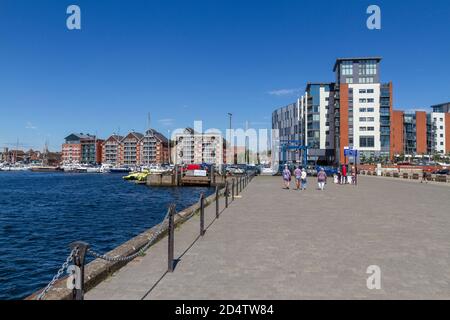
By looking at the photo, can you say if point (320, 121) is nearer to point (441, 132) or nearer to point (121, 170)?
point (441, 132)

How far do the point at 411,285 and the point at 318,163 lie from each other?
322ft

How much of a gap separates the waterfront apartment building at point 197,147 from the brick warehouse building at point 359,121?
180 ft

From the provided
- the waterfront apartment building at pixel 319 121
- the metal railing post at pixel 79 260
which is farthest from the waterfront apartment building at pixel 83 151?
the metal railing post at pixel 79 260

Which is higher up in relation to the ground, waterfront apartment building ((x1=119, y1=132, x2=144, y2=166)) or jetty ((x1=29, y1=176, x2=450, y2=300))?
waterfront apartment building ((x1=119, y1=132, x2=144, y2=166))

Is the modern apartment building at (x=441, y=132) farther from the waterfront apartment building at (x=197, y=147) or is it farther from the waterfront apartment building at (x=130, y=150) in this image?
the waterfront apartment building at (x=130, y=150)

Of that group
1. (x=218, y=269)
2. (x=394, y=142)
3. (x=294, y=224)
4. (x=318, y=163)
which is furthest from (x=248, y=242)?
(x=394, y=142)

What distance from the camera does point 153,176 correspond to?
55.7 meters

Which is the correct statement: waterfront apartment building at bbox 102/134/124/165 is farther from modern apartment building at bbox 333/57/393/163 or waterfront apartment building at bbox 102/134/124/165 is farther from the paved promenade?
the paved promenade

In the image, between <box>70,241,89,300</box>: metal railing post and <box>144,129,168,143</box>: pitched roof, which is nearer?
<box>70,241,89,300</box>: metal railing post

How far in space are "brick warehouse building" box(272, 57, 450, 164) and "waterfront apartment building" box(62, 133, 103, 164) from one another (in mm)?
104687

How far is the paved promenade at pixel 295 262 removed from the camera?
528cm

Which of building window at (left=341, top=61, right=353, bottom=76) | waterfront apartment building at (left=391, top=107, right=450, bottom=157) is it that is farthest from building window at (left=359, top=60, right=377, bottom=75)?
waterfront apartment building at (left=391, top=107, right=450, bottom=157)

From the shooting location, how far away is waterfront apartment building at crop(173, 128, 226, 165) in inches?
6447
